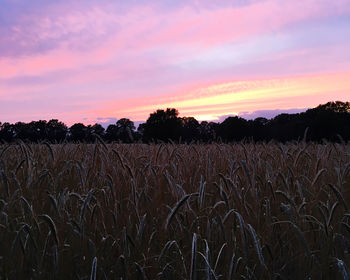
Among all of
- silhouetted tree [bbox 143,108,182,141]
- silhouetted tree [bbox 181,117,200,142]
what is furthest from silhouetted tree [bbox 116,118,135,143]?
silhouetted tree [bbox 181,117,200,142]

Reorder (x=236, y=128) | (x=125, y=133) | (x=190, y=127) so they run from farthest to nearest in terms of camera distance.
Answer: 1. (x=190, y=127)
2. (x=236, y=128)
3. (x=125, y=133)

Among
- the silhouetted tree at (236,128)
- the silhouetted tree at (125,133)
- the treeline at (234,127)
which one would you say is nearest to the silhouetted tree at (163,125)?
the treeline at (234,127)

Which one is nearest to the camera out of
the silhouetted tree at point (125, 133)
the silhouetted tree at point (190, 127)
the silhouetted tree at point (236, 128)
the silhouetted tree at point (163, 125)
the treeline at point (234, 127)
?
the silhouetted tree at point (125, 133)

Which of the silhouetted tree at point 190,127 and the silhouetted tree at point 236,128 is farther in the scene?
the silhouetted tree at point 190,127

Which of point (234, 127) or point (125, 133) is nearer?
point (125, 133)

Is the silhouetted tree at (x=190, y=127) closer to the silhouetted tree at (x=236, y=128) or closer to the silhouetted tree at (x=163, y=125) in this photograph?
the silhouetted tree at (x=163, y=125)

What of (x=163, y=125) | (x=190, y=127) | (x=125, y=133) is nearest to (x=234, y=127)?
(x=163, y=125)

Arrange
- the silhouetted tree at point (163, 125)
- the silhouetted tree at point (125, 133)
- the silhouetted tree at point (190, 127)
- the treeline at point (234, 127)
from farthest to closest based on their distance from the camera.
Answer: the silhouetted tree at point (190, 127), the silhouetted tree at point (163, 125), the treeline at point (234, 127), the silhouetted tree at point (125, 133)

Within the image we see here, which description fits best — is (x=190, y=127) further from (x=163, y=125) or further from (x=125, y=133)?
(x=125, y=133)

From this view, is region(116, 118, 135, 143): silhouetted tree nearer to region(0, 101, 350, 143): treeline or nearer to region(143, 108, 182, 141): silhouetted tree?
region(0, 101, 350, 143): treeline

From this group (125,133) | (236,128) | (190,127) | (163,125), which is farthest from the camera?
(190,127)

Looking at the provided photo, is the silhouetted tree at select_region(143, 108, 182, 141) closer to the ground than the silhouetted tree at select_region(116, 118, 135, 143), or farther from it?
farther from it

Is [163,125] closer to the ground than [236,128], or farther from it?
farther from it

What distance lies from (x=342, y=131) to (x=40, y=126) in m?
32.7
